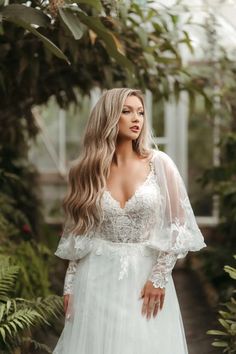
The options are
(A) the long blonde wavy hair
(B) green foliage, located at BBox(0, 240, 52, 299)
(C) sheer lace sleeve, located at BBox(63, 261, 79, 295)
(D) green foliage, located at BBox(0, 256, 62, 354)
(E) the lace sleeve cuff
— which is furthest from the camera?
(B) green foliage, located at BBox(0, 240, 52, 299)

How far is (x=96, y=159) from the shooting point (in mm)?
3287

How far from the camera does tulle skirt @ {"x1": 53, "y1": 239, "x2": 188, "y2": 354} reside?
3.12m

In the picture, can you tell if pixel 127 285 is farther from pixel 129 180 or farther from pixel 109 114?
pixel 109 114

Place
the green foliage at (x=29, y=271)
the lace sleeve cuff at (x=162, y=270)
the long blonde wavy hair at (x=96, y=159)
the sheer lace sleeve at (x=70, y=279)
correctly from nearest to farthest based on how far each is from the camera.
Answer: the lace sleeve cuff at (x=162, y=270) → the long blonde wavy hair at (x=96, y=159) → the sheer lace sleeve at (x=70, y=279) → the green foliage at (x=29, y=271)

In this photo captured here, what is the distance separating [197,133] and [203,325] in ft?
12.6

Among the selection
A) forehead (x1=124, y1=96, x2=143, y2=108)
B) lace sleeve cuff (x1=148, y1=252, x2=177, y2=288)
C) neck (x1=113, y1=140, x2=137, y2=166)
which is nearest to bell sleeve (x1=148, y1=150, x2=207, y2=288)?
lace sleeve cuff (x1=148, y1=252, x2=177, y2=288)

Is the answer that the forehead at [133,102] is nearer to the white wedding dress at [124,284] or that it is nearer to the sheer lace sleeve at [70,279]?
the white wedding dress at [124,284]

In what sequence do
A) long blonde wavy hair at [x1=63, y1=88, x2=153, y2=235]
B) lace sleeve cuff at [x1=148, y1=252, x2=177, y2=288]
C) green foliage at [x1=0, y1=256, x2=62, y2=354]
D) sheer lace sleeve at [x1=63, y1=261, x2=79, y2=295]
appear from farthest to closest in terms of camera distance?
green foliage at [x1=0, y1=256, x2=62, y2=354], sheer lace sleeve at [x1=63, y1=261, x2=79, y2=295], long blonde wavy hair at [x1=63, y1=88, x2=153, y2=235], lace sleeve cuff at [x1=148, y1=252, x2=177, y2=288]

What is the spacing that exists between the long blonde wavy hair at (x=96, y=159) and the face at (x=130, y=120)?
0.11ft

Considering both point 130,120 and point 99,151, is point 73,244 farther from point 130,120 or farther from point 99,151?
point 130,120

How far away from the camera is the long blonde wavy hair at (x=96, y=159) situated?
10.6ft

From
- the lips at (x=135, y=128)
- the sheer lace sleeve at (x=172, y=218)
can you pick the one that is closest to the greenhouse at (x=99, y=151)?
the sheer lace sleeve at (x=172, y=218)

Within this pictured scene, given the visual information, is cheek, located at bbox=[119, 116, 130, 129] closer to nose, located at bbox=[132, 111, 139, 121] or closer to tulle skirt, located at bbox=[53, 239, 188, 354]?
nose, located at bbox=[132, 111, 139, 121]

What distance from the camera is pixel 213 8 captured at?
20.3 feet
